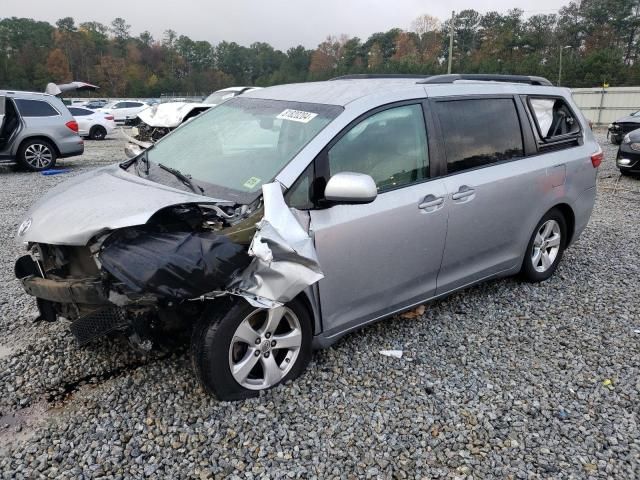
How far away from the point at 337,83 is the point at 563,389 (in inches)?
95.9

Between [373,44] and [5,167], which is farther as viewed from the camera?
[373,44]

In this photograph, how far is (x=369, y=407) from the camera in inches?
109

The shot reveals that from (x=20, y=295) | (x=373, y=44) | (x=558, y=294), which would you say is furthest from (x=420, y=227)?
(x=373, y=44)

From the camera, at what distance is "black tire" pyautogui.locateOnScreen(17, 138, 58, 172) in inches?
430

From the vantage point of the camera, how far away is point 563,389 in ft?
9.71

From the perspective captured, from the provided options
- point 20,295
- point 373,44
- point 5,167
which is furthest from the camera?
point 373,44

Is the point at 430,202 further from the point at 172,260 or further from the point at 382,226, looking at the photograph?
the point at 172,260

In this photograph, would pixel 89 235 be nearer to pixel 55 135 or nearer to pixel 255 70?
pixel 55 135

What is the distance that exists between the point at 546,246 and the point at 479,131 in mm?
1371

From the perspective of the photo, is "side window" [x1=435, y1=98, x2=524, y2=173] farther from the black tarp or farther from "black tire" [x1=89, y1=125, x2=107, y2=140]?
"black tire" [x1=89, y1=125, x2=107, y2=140]

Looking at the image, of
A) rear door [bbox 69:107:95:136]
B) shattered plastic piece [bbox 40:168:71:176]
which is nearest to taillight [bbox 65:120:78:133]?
shattered plastic piece [bbox 40:168:71:176]

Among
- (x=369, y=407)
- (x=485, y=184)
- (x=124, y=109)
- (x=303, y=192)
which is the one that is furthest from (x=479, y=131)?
(x=124, y=109)

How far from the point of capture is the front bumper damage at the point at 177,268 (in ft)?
7.68

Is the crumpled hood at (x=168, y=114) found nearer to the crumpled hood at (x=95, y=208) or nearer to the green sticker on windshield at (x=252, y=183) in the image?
the crumpled hood at (x=95, y=208)
